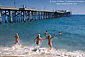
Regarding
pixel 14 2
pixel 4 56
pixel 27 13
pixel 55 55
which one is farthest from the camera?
pixel 14 2

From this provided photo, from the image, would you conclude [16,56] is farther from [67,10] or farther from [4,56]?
[67,10]

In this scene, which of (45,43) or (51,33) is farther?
(51,33)

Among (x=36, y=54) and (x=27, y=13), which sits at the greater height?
(x=27, y=13)

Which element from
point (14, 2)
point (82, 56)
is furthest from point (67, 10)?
point (82, 56)

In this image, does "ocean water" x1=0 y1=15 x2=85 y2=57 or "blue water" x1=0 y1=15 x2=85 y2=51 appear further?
"blue water" x1=0 y1=15 x2=85 y2=51

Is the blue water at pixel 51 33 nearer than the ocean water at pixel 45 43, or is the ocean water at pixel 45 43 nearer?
the ocean water at pixel 45 43

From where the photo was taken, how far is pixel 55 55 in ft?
21.6

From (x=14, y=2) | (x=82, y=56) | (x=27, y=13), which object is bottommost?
(x=82, y=56)

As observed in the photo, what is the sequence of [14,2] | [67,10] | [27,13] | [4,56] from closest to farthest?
[4,56]
[27,13]
[14,2]
[67,10]

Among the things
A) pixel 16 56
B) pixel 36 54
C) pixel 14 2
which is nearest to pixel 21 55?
pixel 16 56

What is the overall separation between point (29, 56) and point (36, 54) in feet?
1.85

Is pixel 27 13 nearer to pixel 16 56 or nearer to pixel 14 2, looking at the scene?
pixel 14 2

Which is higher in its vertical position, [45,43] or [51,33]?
[45,43]

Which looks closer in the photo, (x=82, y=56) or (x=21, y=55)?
(x=21, y=55)
